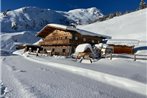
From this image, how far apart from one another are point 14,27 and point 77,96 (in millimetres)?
178001

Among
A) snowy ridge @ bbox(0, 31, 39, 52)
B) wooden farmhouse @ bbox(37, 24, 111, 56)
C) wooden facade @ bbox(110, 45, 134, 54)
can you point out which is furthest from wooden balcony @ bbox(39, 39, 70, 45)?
snowy ridge @ bbox(0, 31, 39, 52)

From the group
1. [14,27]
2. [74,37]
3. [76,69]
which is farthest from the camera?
[14,27]

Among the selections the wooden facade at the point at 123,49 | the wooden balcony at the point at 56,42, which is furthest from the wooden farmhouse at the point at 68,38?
the wooden facade at the point at 123,49

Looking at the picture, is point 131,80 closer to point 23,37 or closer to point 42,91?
point 42,91

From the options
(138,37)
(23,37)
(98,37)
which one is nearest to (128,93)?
(98,37)

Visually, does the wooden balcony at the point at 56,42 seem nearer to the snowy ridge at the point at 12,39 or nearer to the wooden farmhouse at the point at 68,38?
the wooden farmhouse at the point at 68,38

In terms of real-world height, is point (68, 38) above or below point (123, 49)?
above

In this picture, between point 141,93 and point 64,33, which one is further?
point 64,33

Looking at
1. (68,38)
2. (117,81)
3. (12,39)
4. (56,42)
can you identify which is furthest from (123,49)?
(12,39)

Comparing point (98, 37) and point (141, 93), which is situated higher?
point (98, 37)

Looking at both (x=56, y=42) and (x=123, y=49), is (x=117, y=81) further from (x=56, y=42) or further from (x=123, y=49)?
(x=56, y=42)

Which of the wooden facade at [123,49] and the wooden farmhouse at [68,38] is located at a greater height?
the wooden farmhouse at [68,38]

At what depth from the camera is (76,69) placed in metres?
15.5

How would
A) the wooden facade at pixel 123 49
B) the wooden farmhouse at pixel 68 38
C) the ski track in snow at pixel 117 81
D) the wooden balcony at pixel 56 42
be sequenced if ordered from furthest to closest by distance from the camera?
the wooden balcony at pixel 56 42 < the wooden facade at pixel 123 49 < the wooden farmhouse at pixel 68 38 < the ski track in snow at pixel 117 81
